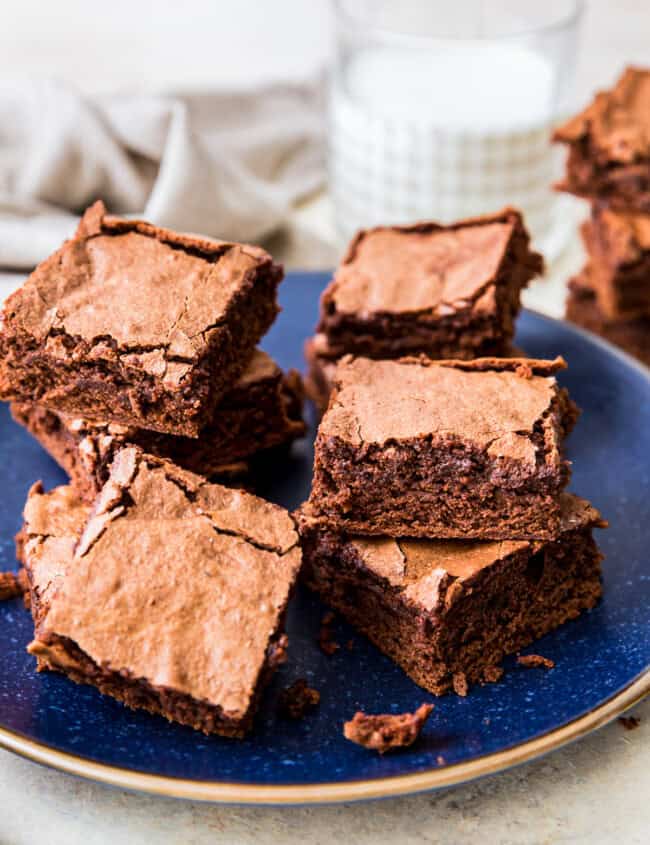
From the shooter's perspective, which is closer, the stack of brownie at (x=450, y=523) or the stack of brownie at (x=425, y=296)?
the stack of brownie at (x=450, y=523)

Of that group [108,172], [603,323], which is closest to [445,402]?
[603,323]

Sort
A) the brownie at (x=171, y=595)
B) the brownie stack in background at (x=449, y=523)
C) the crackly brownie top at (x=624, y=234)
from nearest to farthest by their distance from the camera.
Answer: the brownie at (x=171, y=595) → the brownie stack in background at (x=449, y=523) → the crackly brownie top at (x=624, y=234)

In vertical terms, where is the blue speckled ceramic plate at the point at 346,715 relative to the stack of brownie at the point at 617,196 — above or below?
below

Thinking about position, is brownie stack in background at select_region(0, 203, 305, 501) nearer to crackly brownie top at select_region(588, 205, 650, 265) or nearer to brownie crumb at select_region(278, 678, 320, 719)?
brownie crumb at select_region(278, 678, 320, 719)

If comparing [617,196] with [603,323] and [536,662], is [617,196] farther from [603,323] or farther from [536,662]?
[536,662]

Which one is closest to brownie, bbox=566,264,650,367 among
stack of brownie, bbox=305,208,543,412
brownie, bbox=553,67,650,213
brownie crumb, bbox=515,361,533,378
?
brownie, bbox=553,67,650,213

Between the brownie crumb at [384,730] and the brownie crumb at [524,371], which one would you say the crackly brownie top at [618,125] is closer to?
the brownie crumb at [524,371]

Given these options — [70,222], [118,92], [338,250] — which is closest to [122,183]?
[70,222]

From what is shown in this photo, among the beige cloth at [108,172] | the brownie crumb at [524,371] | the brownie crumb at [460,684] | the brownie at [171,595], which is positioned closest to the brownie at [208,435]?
the brownie at [171,595]
